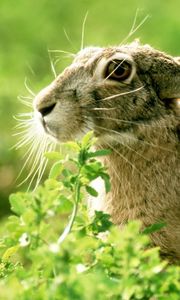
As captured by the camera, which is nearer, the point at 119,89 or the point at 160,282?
the point at 160,282

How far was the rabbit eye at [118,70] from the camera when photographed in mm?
5207

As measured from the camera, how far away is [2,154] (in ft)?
27.7

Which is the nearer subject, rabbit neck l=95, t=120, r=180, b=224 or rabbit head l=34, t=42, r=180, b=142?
rabbit head l=34, t=42, r=180, b=142

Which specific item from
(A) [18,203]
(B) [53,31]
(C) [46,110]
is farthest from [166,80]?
(B) [53,31]

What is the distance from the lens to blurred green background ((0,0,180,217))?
998 centimetres

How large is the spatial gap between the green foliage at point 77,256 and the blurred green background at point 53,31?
17.2ft

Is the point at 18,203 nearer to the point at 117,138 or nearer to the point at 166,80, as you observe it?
the point at 117,138

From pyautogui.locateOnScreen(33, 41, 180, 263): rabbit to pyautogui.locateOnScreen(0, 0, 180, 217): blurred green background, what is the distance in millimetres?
3763

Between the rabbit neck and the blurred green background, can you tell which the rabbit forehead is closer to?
the rabbit neck

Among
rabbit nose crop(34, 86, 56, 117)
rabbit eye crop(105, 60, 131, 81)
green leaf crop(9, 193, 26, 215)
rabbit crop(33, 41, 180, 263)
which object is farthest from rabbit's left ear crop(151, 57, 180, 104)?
green leaf crop(9, 193, 26, 215)

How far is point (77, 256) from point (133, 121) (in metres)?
1.97

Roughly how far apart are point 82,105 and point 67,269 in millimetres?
2067

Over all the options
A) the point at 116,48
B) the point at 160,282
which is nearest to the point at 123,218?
the point at 116,48

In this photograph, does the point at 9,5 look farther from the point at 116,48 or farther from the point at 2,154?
the point at 116,48
